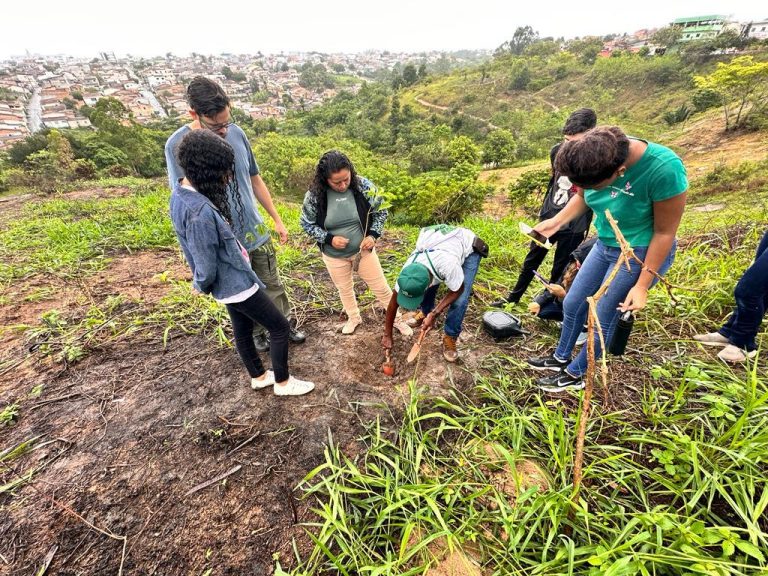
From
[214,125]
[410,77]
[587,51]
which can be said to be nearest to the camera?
[214,125]

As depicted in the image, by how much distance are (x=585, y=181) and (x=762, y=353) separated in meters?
1.92

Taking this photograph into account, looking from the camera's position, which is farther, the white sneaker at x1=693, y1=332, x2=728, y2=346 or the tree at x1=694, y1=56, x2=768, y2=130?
the tree at x1=694, y1=56, x2=768, y2=130

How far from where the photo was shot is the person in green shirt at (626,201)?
141cm

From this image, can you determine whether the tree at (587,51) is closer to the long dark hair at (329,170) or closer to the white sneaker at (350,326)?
→ the long dark hair at (329,170)

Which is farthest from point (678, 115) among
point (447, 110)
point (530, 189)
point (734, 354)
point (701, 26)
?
point (701, 26)

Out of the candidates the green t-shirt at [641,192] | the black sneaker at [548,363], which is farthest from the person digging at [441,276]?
the green t-shirt at [641,192]

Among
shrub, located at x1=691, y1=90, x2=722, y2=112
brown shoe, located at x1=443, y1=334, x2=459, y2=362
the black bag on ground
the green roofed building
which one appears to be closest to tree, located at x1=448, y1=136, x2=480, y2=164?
shrub, located at x1=691, y1=90, x2=722, y2=112

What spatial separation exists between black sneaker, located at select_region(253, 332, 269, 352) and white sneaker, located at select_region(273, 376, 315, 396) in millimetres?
541

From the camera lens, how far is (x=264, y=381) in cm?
219

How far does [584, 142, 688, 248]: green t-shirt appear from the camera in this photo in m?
1.42

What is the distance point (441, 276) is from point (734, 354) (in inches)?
75.7

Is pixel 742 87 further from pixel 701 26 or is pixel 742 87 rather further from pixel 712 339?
→ pixel 701 26

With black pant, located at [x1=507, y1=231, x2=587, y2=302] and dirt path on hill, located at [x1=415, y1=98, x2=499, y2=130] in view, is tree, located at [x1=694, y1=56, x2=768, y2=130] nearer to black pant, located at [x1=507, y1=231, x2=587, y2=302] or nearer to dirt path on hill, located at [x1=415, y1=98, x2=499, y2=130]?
dirt path on hill, located at [x1=415, y1=98, x2=499, y2=130]

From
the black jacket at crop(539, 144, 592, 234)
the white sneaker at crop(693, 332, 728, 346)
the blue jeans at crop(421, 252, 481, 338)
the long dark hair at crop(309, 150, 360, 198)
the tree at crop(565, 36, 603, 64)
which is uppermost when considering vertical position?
the tree at crop(565, 36, 603, 64)
